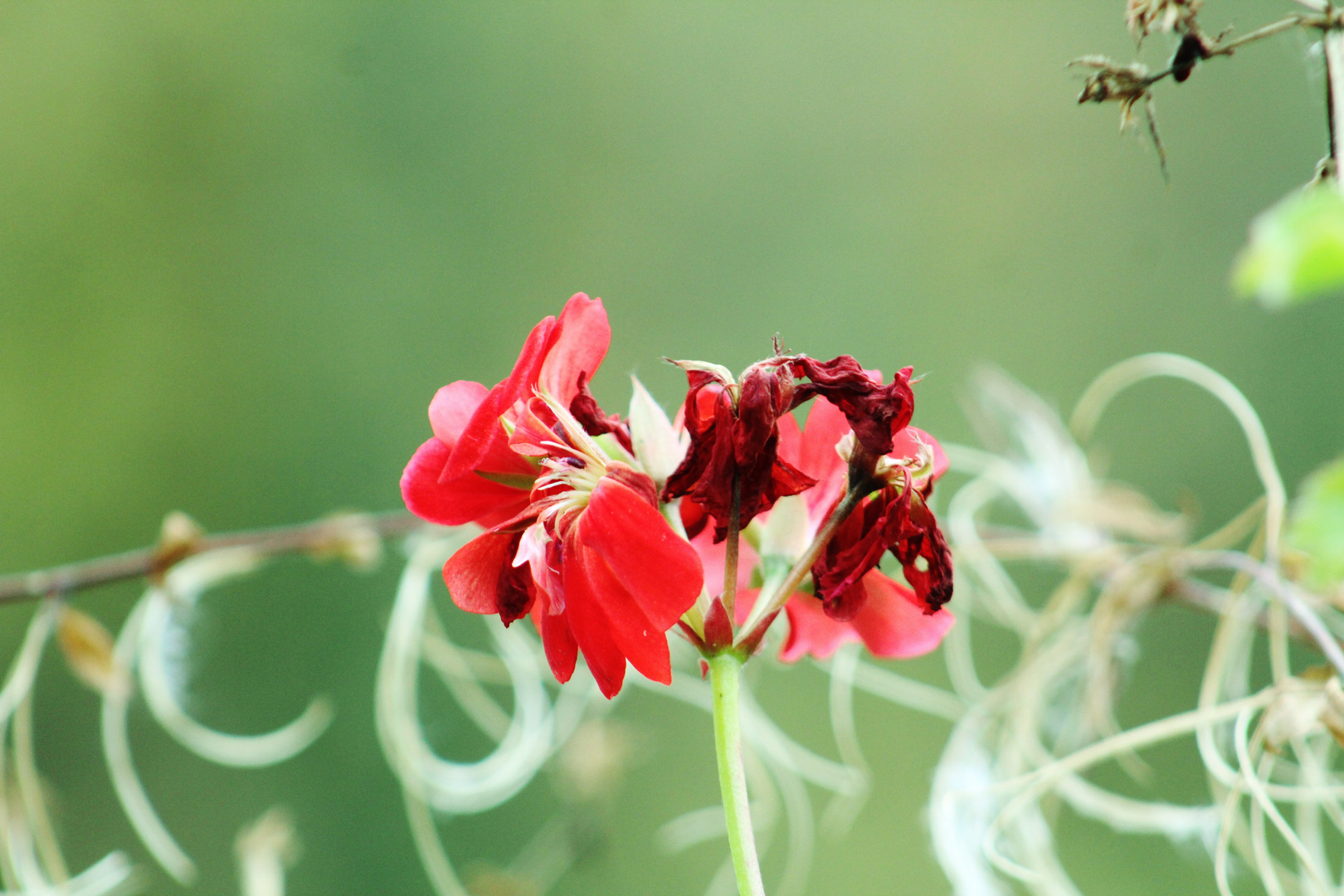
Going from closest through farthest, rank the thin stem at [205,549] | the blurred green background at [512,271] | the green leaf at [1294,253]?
the green leaf at [1294,253], the thin stem at [205,549], the blurred green background at [512,271]

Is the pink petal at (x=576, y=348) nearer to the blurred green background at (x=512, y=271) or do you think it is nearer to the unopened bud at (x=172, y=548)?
the unopened bud at (x=172, y=548)

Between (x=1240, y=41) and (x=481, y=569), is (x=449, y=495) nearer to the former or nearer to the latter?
(x=481, y=569)

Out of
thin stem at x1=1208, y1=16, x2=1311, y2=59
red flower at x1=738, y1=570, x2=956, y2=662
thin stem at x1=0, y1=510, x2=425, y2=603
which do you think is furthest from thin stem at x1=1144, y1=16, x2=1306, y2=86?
thin stem at x1=0, y1=510, x2=425, y2=603

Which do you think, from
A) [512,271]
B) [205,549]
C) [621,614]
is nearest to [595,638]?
[621,614]

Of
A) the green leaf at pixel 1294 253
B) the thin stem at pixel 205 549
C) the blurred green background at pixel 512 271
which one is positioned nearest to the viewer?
the green leaf at pixel 1294 253

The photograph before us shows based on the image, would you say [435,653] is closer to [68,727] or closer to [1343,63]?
[1343,63]

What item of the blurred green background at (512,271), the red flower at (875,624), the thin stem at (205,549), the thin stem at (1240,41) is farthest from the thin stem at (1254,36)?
the blurred green background at (512,271)

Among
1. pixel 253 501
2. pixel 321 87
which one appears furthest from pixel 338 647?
pixel 321 87

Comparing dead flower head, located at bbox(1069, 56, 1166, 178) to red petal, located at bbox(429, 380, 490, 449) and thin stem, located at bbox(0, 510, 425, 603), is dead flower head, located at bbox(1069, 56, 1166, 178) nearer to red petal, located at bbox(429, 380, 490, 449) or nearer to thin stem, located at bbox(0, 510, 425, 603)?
red petal, located at bbox(429, 380, 490, 449)
